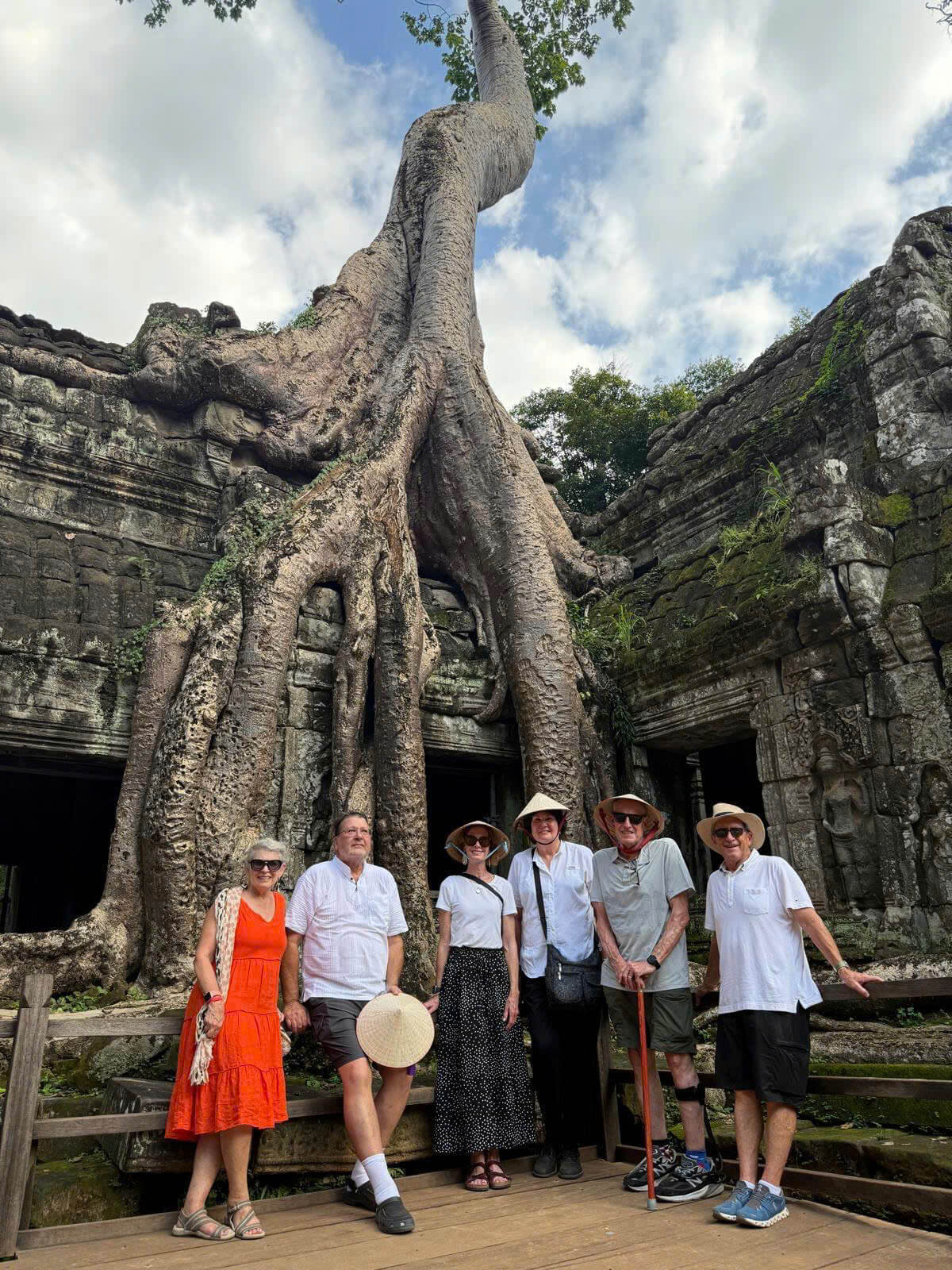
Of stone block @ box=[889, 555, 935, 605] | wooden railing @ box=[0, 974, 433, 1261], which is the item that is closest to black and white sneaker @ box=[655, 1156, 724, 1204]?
wooden railing @ box=[0, 974, 433, 1261]

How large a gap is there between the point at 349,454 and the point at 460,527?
1088 millimetres

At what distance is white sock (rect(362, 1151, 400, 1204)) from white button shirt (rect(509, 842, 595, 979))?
2.83 ft

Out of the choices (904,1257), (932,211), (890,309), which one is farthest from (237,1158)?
(932,211)

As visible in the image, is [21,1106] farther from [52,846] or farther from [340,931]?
[52,846]

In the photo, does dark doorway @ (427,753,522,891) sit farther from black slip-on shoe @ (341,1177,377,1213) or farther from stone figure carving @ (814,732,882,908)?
black slip-on shoe @ (341,1177,377,1213)

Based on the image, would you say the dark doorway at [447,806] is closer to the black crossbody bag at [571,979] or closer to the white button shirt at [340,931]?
the black crossbody bag at [571,979]

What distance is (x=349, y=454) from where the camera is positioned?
23.4 ft

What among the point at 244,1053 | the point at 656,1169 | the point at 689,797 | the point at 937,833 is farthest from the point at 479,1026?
the point at 689,797

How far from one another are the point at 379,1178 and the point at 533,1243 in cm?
51

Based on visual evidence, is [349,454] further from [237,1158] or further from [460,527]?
[237,1158]

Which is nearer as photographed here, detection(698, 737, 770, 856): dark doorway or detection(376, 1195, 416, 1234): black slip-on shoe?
detection(376, 1195, 416, 1234): black slip-on shoe

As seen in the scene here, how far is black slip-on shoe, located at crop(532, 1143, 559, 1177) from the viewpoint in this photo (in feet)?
10.3

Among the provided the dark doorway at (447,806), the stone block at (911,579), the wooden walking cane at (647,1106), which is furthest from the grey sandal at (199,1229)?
the dark doorway at (447,806)

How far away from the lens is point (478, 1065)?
3100mm
